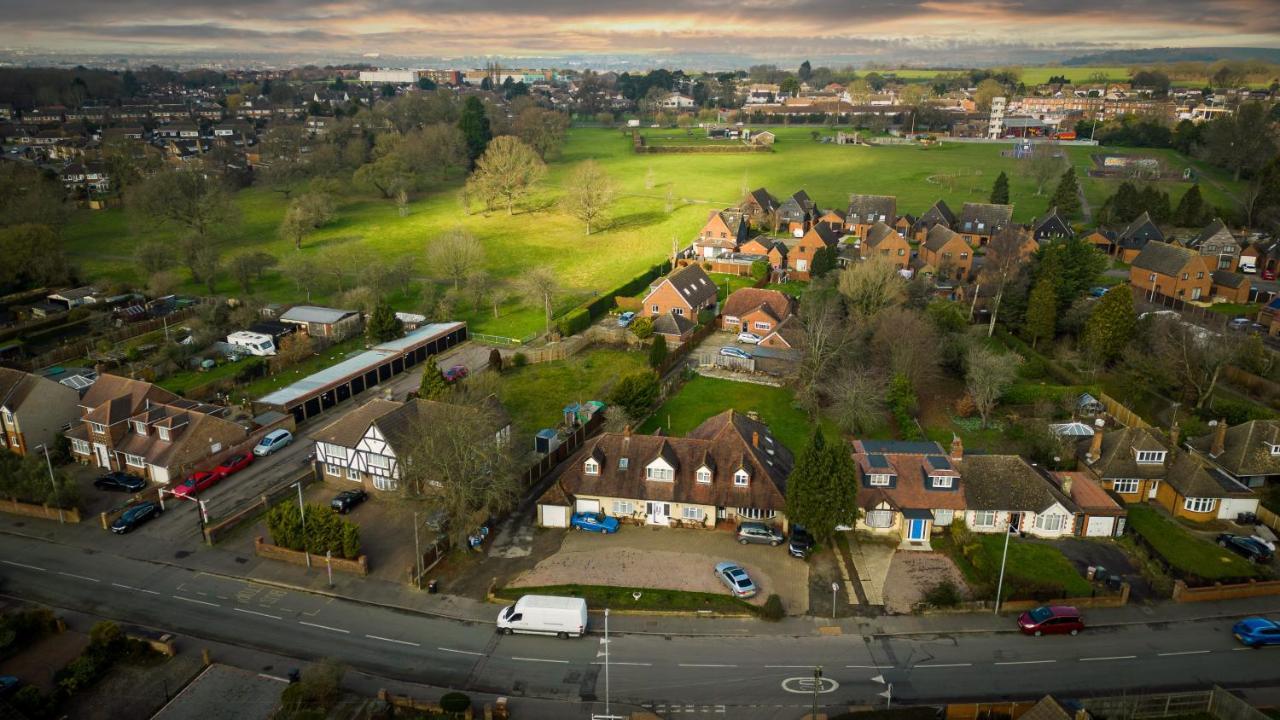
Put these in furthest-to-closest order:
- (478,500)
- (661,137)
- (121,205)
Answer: (661,137) < (121,205) < (478,500)

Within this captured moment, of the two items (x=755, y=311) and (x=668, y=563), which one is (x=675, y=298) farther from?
(x=668, y=563)

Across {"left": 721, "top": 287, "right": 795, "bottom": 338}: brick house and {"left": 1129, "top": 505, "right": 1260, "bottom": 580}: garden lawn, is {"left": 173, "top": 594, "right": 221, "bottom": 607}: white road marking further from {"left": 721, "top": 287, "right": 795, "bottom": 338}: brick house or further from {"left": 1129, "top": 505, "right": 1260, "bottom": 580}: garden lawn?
{"left": 721, "top": 287, "right": 795, "bottom": 338}: brick house

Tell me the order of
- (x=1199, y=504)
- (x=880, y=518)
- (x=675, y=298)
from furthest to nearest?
1. (x=675, y=298)
2. (x=1199, y=504)
3. (x=880, y=518)

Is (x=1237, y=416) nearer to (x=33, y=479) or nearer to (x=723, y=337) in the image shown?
(x=723, y=337)

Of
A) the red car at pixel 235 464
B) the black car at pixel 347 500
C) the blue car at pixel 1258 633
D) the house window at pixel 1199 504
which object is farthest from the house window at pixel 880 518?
the red car at pixel 235 464

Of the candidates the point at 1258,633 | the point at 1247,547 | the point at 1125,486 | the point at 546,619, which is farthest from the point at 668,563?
the point at 1247,547

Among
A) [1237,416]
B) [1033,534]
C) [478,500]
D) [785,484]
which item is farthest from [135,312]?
[1237,416]
